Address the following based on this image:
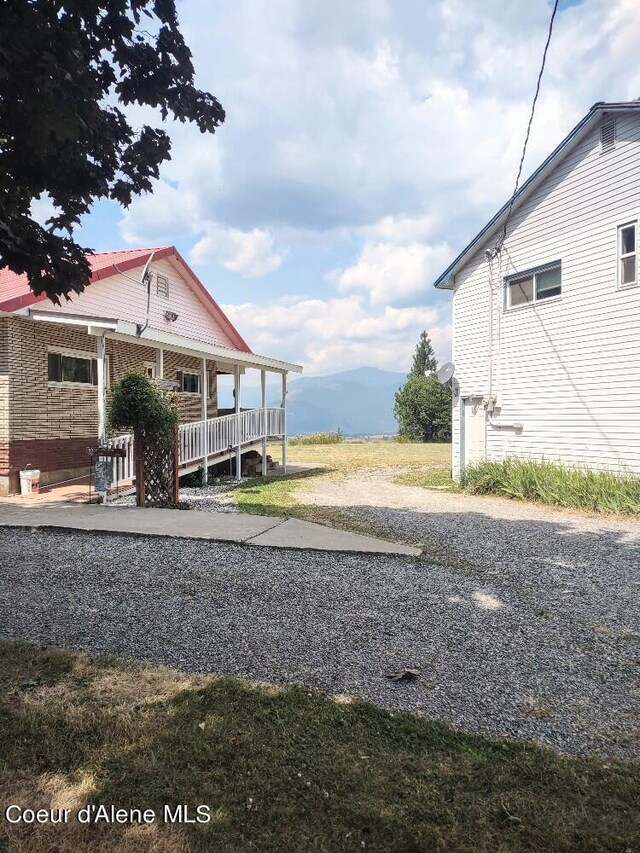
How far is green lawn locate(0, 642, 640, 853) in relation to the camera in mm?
1942

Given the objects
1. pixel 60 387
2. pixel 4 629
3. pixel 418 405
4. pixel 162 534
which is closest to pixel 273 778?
pixel 4 629

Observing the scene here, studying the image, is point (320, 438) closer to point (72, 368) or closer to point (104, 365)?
point (72, 368)

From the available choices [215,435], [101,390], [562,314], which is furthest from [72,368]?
[562,314]

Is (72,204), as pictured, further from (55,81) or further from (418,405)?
(418,405)

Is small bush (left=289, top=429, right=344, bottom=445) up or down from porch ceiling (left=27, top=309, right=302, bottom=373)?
down

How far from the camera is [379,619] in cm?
417

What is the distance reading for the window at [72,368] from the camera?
11.2 meters

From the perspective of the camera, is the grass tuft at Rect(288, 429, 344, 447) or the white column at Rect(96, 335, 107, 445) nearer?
the white column at Rect(96, 335, 107, 445)

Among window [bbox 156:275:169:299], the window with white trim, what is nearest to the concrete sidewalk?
the window with white trim

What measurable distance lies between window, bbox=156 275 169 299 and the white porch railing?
426 cm

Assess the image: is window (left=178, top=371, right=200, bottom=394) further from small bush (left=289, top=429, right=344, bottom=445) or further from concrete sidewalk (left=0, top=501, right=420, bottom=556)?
small bush (left=289, top=429, right=344, bottom=445)

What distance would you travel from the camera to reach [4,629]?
12.7 feet

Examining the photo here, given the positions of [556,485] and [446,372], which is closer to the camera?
[556,485]

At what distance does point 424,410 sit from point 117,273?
23.4 meters
